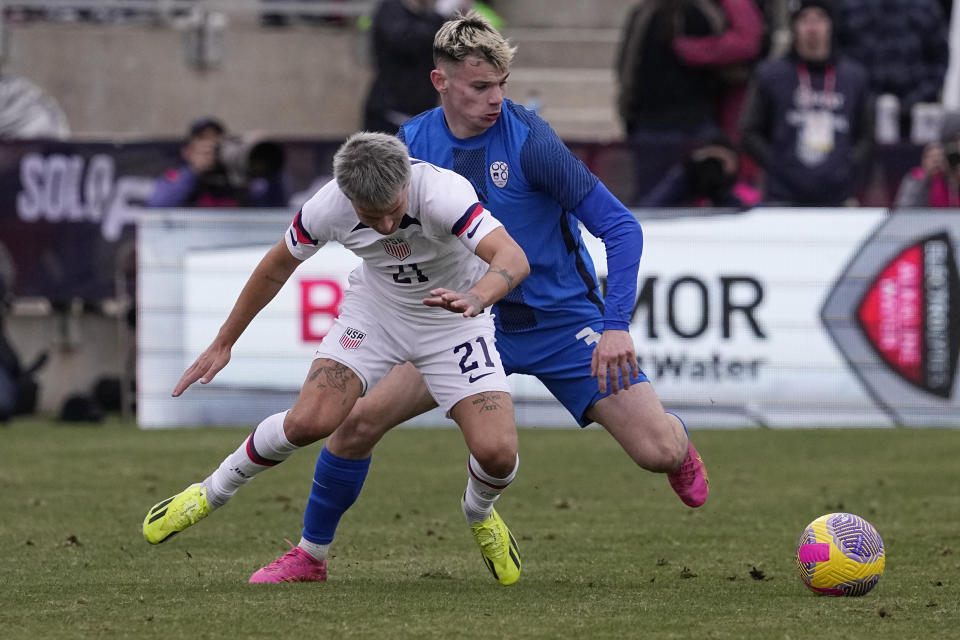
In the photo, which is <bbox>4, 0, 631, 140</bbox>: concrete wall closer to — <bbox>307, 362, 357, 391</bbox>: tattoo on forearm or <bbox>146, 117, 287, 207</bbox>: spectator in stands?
<bbox>146, 117, 287, 207</bbox>: spectator in stands

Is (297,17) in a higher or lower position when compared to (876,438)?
higher

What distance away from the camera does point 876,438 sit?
39.1 ft

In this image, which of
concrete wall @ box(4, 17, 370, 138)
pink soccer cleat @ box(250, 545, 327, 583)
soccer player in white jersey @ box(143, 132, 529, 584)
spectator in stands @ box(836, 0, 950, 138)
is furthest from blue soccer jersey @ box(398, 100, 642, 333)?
concrete wall @ box(4, 17, 370, 138)

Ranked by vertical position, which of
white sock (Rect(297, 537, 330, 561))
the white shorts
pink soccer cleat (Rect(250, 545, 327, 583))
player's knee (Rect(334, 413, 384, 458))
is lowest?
pink soccer cleat (Rect(250, 545, 327, 583))

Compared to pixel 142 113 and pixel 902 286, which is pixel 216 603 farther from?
pixel 142 113

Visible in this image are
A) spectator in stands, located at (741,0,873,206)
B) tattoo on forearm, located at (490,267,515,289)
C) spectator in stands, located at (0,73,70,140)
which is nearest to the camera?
tattoo on forearm, located at (490,267,515,289)

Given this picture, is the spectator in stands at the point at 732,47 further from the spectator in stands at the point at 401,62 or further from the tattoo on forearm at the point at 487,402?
the tattoo on forearm at the point at 487,402

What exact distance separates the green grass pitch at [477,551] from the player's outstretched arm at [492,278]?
1029 mm

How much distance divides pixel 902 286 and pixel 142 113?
782 cm

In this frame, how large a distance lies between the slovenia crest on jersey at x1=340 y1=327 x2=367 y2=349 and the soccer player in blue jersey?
246 millimetres

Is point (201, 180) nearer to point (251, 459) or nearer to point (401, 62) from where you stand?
point (401, 62)

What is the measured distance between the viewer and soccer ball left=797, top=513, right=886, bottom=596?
5.99 meters

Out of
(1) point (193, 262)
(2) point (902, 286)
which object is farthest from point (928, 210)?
(1) point (193, 262)

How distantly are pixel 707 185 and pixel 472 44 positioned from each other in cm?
635
